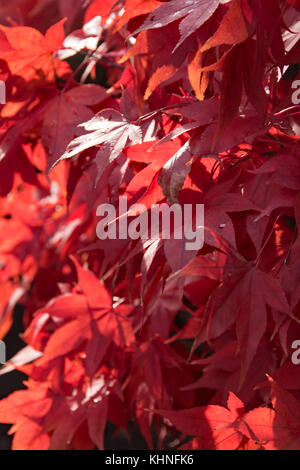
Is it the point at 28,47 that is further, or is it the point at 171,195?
the point at 28,47

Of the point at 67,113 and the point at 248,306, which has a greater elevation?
the point at 67,113

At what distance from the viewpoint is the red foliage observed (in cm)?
Result: 47

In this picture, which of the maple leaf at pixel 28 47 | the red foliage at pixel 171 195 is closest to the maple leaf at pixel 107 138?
the red foliage at pixel 171 195

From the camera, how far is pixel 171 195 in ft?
1.51

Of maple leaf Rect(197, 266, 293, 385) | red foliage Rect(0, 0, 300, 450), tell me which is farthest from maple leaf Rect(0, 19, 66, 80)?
maple leaf Rect(197, 266, 293, 385)

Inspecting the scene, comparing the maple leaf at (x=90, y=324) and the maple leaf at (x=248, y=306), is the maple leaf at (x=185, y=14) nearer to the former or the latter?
the maple leaf at (x=248, y=306)

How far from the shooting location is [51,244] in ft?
3.54

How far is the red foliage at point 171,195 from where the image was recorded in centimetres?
47

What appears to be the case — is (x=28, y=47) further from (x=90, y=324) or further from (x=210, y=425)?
(x=210, y=425)

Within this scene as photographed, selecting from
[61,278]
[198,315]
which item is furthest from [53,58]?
[61,278]

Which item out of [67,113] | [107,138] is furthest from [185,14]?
[67,113]

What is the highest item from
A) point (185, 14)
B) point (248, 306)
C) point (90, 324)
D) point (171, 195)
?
point (185, 14)

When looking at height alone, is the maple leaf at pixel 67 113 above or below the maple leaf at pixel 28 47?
below

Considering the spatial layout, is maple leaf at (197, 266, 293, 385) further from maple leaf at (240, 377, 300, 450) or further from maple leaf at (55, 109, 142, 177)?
maple leaf at (55, 109, 142, 177)
